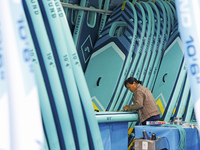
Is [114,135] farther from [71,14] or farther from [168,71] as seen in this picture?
[71,14]

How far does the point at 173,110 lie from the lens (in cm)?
600

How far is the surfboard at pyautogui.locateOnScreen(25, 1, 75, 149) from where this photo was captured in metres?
2.21

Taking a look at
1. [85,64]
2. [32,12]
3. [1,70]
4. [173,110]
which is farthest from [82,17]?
[1,70]

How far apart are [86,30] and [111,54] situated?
1.80ft

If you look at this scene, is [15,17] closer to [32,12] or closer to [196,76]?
[196,76]

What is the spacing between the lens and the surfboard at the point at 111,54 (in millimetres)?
6168

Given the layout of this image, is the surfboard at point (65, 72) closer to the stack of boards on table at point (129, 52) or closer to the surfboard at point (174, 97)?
the stack of boards on table at point (129, 52)

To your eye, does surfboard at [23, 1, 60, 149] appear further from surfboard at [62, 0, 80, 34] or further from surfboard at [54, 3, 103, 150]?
surfboard at [62, 0, 80, 34]

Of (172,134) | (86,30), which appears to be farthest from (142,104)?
(86,30)

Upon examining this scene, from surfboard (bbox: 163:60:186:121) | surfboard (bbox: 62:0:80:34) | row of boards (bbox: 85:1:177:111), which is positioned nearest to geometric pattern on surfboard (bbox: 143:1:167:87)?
row of boards (bbox: 85:1:177:111)

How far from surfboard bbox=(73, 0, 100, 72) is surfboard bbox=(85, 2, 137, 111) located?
10 centimetres

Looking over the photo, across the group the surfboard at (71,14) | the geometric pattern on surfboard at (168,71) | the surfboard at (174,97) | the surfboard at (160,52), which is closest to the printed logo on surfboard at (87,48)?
the surfboard at (71,14)

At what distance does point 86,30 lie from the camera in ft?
20.8

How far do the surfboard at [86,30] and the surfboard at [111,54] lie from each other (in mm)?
101
